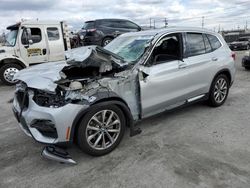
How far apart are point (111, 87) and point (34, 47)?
275 inches

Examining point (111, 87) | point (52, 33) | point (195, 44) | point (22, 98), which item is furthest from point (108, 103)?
point (52, 33)

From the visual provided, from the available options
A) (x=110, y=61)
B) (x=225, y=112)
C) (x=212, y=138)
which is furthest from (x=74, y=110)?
(x=225, y=112)

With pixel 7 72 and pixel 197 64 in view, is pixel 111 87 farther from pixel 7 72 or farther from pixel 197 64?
pixel 7 72

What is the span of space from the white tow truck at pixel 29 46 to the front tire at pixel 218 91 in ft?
19.2

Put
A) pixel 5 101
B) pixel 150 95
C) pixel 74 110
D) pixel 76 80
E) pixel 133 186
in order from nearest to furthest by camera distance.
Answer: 1. pixel 133 186
2. pixel 74 110
3. pixel 76 80
4. pixel 150 95
5. pixel 5 101

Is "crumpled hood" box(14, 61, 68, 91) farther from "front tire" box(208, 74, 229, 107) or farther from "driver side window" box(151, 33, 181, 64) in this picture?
"front tire" box(208, 74, 229, 107)

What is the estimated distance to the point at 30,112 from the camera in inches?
122

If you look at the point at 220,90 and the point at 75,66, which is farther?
the point at 220,90

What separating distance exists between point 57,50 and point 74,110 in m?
7.37

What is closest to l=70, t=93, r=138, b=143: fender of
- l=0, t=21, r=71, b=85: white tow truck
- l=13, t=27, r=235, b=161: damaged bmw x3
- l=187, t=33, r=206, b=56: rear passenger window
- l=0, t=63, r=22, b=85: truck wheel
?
l=13, t=27, r=235, b=161: damaged bmw x3

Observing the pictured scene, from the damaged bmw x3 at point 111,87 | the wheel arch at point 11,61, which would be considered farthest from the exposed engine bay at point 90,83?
the wheel arch at point 11,61

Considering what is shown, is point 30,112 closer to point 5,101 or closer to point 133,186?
point 133,186

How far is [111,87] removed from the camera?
3283 mm

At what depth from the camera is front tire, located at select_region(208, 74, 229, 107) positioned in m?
4.95
